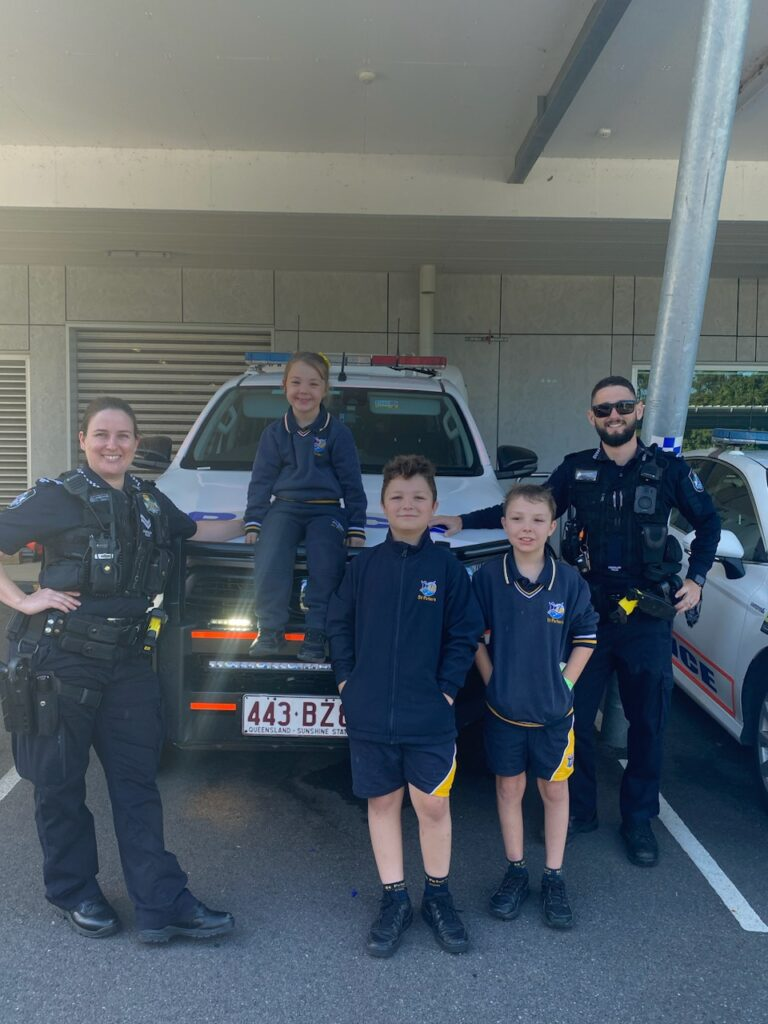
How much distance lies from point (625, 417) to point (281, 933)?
2.37 meters

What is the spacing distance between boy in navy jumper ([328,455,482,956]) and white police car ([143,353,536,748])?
55 cm

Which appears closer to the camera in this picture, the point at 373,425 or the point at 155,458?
the point at 155,458

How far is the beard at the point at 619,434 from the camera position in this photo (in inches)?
140

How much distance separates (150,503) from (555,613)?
1.50m

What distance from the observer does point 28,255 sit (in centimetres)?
1049

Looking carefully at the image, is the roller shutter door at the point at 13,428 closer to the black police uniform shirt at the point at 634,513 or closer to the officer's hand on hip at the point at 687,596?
the black police uniform shirt at the point at 634,513

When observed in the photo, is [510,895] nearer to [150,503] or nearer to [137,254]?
[150,503]

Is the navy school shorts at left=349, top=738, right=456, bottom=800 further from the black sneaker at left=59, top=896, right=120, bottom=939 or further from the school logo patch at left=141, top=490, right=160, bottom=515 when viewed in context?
the school logo patch at left=141, top=490, right=160, bottom=515

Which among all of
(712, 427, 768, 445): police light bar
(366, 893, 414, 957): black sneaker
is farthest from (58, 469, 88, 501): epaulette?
(712, 427, 768, 445): police light bar

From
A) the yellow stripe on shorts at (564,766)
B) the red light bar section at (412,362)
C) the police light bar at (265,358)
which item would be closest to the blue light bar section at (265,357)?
the police light bar at (265,358)

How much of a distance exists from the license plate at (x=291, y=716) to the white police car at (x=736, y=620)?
192cm

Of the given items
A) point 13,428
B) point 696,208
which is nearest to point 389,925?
point 696,208

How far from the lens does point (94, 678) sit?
2.90m

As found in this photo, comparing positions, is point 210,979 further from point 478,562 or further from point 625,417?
point 625,417
